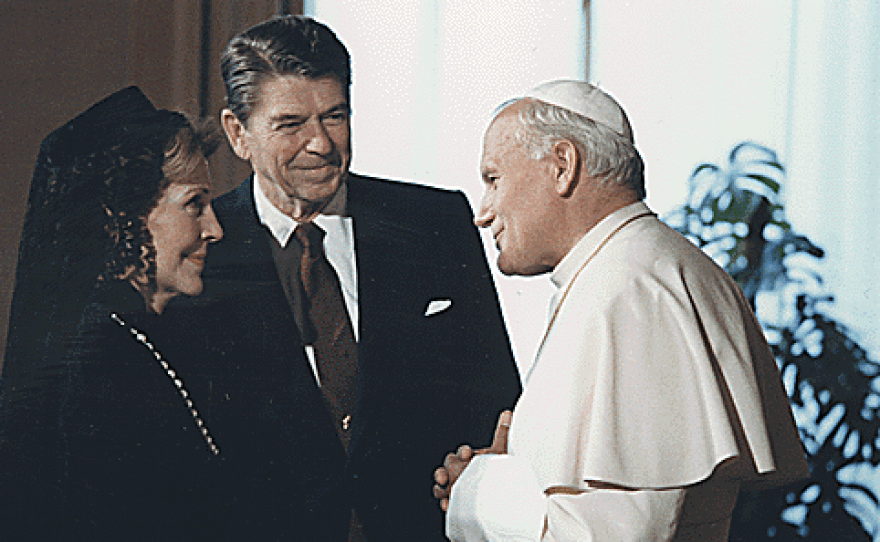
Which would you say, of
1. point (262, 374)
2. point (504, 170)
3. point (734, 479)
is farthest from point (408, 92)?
point (734, 479)

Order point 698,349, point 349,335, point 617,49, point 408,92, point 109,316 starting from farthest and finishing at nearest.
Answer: point 617,49 < point 408,92 < point 349,335 < point 109,316 < point 698,349

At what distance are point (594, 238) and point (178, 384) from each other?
108 cm

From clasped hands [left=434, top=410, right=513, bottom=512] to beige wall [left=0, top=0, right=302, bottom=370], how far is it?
935 millimetres

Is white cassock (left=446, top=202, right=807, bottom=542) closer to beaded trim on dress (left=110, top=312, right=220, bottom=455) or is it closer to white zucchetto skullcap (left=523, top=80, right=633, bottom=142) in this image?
white zucchetto skullcap (left=523, top=80, right=633, bottom=142)

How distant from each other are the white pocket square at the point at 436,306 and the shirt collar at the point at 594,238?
0.45m

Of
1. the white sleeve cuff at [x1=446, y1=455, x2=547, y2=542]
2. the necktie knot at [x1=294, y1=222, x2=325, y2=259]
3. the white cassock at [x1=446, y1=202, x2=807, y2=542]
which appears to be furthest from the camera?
the necktie knot at [x1=294, y1=222, x2=325, y2=259]

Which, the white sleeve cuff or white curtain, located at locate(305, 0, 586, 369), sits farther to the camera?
white curtain, located at locate(305, 0, 586, 369)

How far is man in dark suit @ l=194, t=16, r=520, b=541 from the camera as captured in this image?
2.27 metres

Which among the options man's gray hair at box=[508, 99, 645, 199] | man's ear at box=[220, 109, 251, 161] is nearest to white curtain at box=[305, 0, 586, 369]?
man's ear at box=[220, 109, 251, 161]

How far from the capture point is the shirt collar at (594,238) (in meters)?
2.13

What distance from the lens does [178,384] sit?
7.27 feet

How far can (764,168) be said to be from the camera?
307 centimetres

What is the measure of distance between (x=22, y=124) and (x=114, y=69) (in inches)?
10.3

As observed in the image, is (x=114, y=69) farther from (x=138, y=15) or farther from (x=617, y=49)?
(x=617, y=49)
